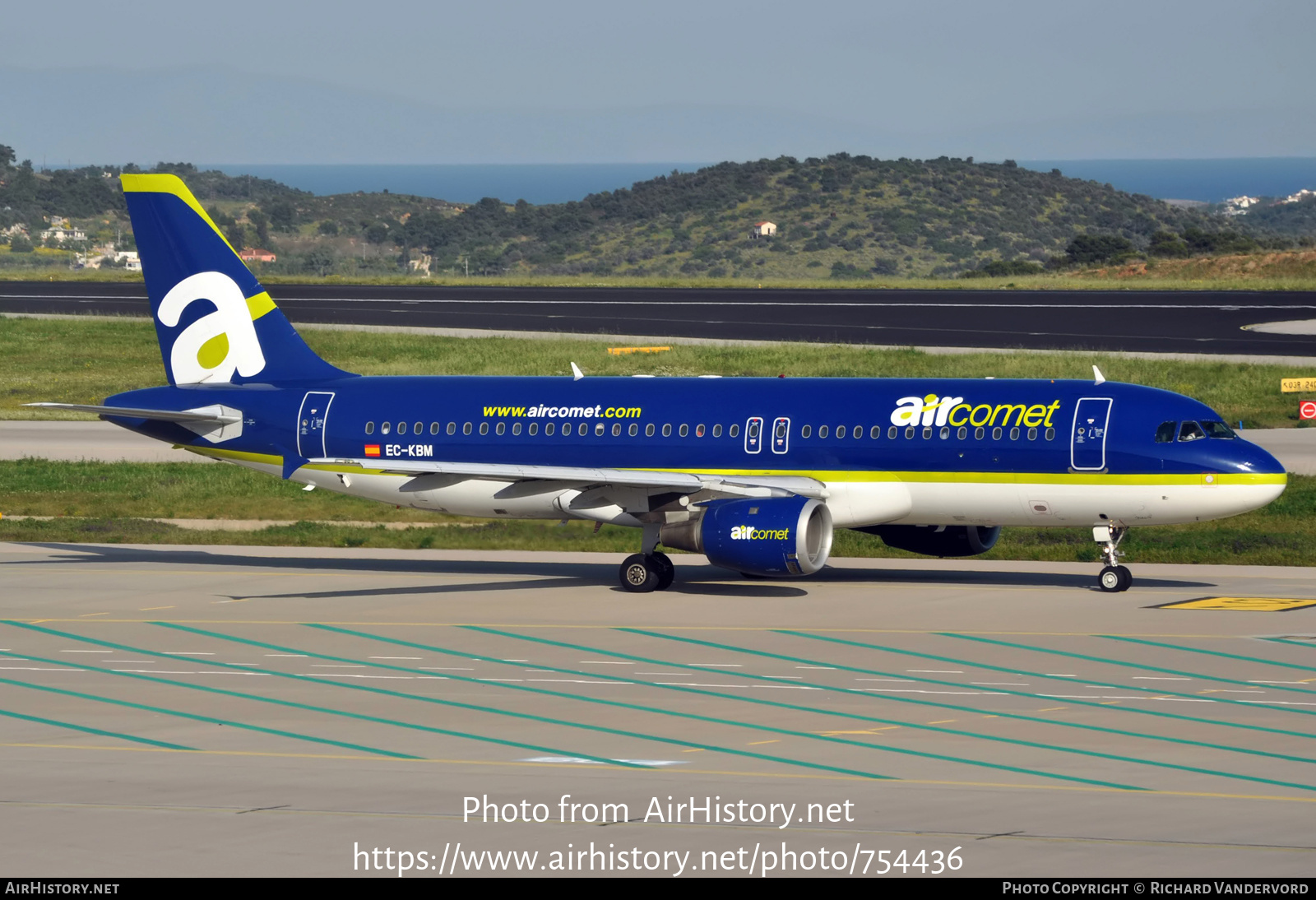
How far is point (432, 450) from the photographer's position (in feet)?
132

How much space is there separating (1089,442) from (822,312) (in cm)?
6764

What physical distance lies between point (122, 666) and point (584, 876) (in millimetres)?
15634

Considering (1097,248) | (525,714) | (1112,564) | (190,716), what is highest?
(1097,248)

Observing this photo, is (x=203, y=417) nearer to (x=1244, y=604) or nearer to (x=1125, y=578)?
(x=1125, y=578)

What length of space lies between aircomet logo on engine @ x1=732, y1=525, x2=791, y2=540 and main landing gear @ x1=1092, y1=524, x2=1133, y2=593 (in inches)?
277

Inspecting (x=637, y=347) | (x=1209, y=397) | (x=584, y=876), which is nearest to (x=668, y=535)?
(x=584, y=876)

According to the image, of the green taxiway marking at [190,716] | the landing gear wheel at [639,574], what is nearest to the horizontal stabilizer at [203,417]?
the landing gear wheel at [639,574]

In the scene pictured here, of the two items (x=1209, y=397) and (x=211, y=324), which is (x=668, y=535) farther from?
(x=1209, y=397)

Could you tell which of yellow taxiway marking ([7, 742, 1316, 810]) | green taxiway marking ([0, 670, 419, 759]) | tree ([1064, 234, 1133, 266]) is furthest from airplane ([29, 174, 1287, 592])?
tree ([1064, 234, 1133, 266])

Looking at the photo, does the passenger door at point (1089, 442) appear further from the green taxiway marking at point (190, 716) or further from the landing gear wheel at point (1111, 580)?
the green taxiway marking at point (190, 716)

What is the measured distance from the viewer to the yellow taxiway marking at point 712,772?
2011 centimetres

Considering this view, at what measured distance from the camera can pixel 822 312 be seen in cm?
10325

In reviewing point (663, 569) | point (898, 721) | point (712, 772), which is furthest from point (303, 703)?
point (663, 569)

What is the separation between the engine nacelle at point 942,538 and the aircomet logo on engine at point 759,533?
494 centimetres
